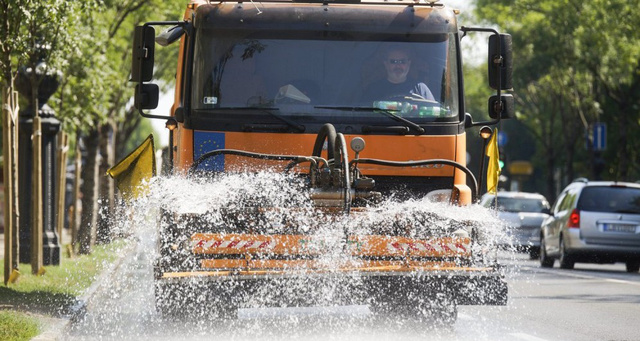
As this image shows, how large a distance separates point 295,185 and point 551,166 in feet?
163

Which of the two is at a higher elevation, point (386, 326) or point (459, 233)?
point (459, 233)

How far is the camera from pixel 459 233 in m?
10.7

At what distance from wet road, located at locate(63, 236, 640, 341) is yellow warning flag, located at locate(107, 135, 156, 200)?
498mm

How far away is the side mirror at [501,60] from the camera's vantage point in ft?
39.8

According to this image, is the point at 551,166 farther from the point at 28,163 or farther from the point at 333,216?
the point at 333,216

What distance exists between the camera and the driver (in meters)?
11.8

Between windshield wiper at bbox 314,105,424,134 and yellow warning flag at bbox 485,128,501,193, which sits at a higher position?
windshield wiper at bbox 314,105,424,134

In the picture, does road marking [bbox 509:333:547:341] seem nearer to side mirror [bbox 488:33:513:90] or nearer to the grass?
side mirror [bbox 488:33:513:90]

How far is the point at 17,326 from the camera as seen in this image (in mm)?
11234

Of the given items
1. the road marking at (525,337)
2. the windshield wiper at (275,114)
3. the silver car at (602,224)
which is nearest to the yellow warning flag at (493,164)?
the road marking at (525,337)

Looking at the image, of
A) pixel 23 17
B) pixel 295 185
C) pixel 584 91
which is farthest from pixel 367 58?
pixel 584 91

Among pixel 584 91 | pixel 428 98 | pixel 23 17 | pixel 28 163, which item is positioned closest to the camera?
pixel 428 98

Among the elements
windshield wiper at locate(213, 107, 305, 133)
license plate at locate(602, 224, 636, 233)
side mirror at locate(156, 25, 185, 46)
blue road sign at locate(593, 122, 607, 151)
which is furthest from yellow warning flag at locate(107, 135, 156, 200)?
blue road sign at locate(593, 122, 607, 151)

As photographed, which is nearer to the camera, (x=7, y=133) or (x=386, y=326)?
(x=386, y=326)
